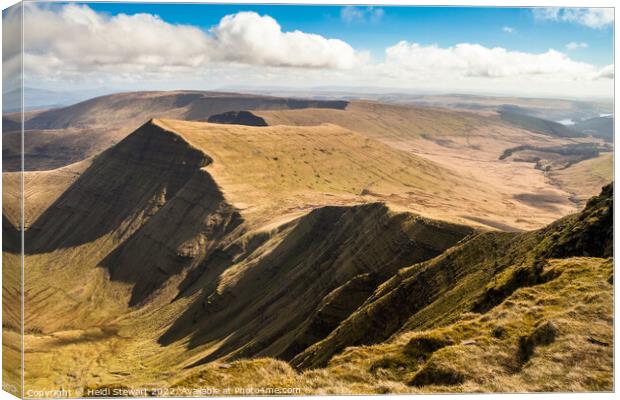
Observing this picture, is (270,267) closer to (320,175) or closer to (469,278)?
(469,278)

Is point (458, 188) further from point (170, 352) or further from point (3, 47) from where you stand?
point (3, 47)

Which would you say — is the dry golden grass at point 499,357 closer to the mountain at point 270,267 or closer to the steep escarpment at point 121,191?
the mountain at point 270,267

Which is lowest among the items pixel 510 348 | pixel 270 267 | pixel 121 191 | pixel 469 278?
pixel 121 191

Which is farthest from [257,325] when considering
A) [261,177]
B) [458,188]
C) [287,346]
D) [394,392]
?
[458,188]

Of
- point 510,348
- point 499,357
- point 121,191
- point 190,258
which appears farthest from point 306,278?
point 121,191

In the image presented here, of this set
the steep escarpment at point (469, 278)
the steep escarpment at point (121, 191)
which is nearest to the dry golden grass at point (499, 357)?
the steep escarpment at point (469, 278)

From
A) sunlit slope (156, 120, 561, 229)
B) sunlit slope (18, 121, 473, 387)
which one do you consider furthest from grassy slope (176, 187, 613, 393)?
sunlit slope (156, 120, 561, 229)
